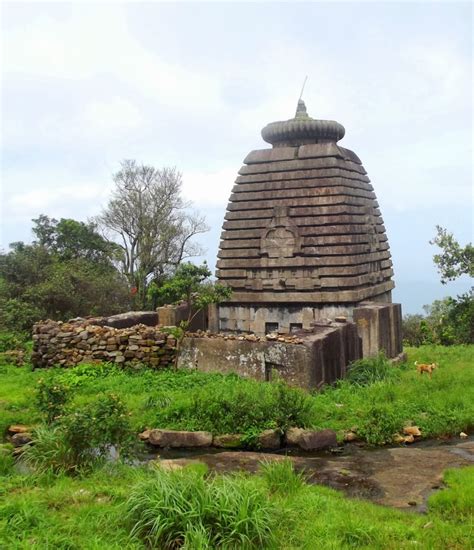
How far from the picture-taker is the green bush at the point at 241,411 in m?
9.66

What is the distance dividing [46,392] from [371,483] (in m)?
4.66

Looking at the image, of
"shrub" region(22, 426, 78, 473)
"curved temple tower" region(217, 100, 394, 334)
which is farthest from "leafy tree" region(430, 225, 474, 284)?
"shrub" region(22, 426, 78, 473)

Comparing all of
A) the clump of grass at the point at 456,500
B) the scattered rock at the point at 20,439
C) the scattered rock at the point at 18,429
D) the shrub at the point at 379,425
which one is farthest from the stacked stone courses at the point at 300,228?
the clump of grass at the point at 456,500

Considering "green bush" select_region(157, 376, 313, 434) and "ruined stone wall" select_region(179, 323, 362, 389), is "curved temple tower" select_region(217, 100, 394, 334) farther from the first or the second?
"green bush" select_region(157, 376, 313, 434)

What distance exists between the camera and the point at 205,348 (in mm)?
12953

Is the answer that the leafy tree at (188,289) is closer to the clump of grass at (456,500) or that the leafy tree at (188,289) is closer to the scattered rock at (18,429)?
the scattered rock at (18,429)

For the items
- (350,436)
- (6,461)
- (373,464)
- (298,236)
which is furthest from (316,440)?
(298,236)

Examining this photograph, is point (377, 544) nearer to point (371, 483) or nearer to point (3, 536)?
point (371, 483)

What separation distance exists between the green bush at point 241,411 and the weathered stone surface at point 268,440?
160 mm

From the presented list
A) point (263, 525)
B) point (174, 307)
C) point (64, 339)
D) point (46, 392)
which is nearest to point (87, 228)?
point (174, 307)

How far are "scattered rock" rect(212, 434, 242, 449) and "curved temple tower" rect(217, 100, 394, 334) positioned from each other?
22.7 ft

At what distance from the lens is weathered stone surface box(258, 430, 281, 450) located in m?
9.37

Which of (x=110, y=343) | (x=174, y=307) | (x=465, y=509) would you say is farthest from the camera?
(x=174, y=307)

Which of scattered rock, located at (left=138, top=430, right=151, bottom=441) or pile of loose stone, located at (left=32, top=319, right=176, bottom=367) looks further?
pile of loose stone, located at (left=32, top=319, right=176, bottom=367)
